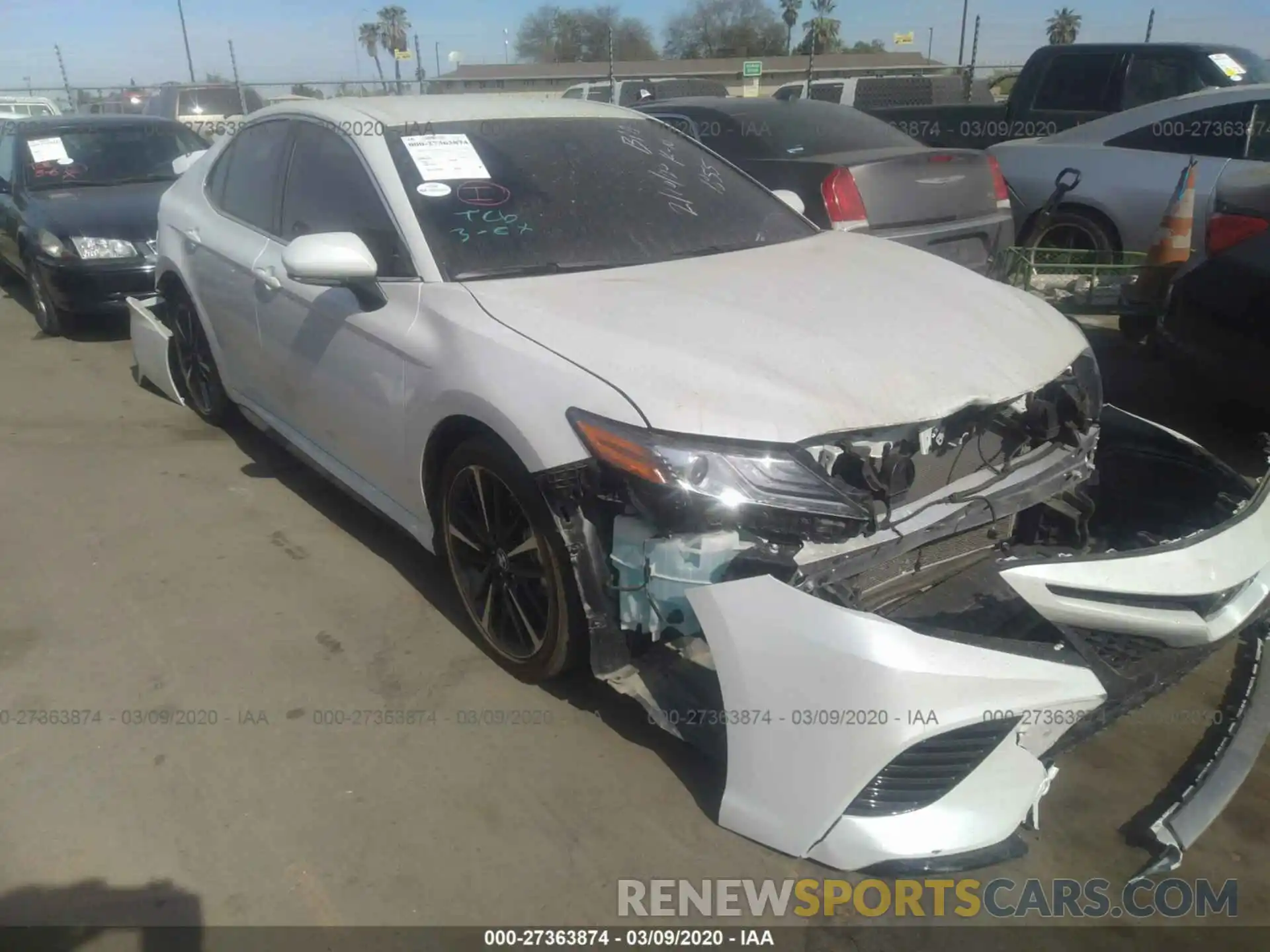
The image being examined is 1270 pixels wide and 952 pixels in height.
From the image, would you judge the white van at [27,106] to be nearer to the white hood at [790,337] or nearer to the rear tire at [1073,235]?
the rear tire at [1073,235]

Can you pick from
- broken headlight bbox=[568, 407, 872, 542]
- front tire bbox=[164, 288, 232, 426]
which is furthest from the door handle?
broken headlight bbox=[568, 407, 872, 542]

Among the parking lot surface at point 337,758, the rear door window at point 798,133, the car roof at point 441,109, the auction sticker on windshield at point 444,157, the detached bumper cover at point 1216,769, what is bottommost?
the parking lot surface at point 337,758

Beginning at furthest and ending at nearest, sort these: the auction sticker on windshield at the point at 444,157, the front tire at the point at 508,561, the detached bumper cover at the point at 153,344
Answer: the detached bumper cover at the point at 153,344, the auction sticker on windshield at the point at 444,157, the front tire at the point at 508,561

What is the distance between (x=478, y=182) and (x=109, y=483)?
264 centimetres

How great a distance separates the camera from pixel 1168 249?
19.5 feet

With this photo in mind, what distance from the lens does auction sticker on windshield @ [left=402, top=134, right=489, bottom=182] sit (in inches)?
130

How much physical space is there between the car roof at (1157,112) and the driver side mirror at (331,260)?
6.18 meters

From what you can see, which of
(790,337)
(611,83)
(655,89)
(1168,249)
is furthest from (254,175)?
(655,89)

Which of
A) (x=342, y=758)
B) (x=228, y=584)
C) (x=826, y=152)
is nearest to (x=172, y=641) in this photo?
(x=228, y=584)

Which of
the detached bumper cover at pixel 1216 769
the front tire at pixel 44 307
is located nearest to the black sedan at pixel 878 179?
the detached bumper cover at pixel 1216 769

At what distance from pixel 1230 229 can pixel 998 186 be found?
1.81m

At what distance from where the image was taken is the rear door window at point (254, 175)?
4.04 m

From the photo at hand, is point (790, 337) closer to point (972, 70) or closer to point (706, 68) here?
point (972, 70)

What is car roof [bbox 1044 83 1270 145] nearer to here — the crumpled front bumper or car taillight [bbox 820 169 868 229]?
car taillight [bbox 820 169 868 229]
